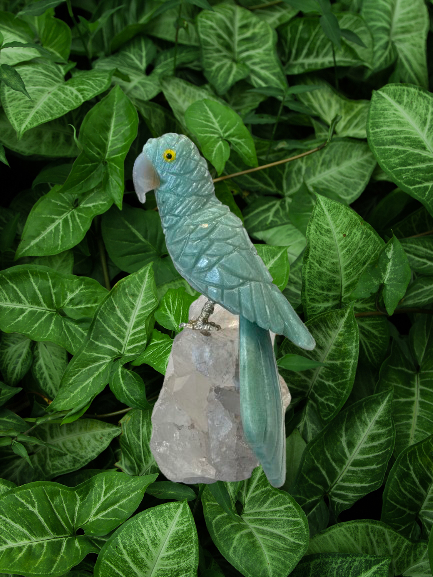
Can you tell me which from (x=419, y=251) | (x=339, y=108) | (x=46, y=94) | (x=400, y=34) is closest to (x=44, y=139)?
(x=46, y=94)

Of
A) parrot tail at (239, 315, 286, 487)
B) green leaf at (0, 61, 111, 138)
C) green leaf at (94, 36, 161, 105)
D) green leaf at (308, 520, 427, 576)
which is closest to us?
parrot tail at (239, 315, 286, 487)

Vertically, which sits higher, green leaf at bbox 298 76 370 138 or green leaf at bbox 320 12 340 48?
green leaf at bbox 320 12 340 48

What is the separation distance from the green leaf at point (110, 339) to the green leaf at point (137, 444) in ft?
0.29

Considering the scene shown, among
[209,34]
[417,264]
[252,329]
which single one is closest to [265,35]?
[209,34]

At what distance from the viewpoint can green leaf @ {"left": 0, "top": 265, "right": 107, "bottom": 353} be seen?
0.99m

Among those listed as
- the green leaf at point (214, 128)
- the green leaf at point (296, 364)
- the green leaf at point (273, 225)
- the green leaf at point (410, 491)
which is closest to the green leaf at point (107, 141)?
the green leaf at point (214, 128)

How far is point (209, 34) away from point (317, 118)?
0.35m

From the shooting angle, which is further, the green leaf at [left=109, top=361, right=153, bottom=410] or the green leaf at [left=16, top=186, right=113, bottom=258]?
the green leaf at [left=16, top=186, right=113, bottom=258]

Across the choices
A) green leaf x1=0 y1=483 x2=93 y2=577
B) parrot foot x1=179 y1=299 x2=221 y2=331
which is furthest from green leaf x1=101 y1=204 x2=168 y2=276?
green leaf x1=0 y1=483 x2=93 y2=577

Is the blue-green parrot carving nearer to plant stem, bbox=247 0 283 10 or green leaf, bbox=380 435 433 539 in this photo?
green leaf, bbox=380 435 433 539

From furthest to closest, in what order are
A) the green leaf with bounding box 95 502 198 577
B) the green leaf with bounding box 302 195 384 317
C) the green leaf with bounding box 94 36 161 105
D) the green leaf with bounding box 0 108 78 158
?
the green leaf with bounding box 94 36 161 105 → the green leaf with bounding box 0 108 78 158 → the green leaf with bounding box 302 195 384 317 → the green leaf with bounding box 95 502 198 577

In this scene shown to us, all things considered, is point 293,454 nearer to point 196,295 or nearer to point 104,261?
point 196,295

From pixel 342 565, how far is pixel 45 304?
66 centimetres

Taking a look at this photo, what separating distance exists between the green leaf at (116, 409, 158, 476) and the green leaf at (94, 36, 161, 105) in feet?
2.38
